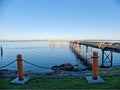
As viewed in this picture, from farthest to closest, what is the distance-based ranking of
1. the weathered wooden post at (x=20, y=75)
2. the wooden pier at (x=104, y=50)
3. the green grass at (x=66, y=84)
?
1. the wooden pier at (x=104, y=50)
2. the weathered wooden post at (x=20, y=75)
3. the green grass at (x=66, y=84)

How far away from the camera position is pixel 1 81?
284 inches

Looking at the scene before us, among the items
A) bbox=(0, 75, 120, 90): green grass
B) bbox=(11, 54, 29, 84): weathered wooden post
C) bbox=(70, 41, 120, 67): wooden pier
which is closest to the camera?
bbox=(0, 75, 120, 90): green grass

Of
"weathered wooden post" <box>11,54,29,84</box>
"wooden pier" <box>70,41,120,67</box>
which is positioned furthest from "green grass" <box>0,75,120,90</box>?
"wooden pier" <box>70,41,120,67</box>

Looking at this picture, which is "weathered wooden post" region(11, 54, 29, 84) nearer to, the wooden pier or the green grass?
the green grass

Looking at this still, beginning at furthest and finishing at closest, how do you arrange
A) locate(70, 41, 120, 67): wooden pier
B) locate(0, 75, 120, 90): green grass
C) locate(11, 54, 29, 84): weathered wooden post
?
locate(70, 41, 120, 67): wooden pier
locate(11, 54, 29, 84): weathered wooden post
locate(0, 75, 120, 90): green grass

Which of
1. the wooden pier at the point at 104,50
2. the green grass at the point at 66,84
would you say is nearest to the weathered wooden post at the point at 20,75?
the green grass at the point at 66,84

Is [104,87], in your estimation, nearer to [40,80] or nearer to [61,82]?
[61,82]

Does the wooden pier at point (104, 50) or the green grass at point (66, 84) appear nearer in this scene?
the green grass at point (66, 84)

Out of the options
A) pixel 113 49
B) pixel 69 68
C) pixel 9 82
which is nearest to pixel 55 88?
pixel 9 82

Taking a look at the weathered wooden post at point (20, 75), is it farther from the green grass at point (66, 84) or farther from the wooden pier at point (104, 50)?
the wooden pier at point (104, 50)

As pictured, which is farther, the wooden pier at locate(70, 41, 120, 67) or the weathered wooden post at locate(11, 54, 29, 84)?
the wooden pier at locate(70, 41, 120, 67)

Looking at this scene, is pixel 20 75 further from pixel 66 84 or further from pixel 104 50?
pixel 104 50

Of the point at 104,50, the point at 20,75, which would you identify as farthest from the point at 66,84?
the point at 104,50

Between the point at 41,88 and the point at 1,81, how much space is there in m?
2.20
